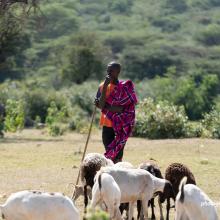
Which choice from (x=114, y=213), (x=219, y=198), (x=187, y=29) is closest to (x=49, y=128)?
(x=219, y=198)

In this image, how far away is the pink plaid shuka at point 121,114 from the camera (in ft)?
41.8

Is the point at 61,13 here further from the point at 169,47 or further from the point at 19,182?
the point at 19,182

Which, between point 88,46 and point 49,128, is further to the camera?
point 88,46

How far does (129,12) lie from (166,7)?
20.3 ft

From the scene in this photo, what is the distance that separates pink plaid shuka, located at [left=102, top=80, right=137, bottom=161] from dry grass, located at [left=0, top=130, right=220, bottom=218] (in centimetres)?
93

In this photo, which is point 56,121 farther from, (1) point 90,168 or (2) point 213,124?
(1) point 90,168

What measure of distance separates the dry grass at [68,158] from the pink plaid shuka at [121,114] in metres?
0.93

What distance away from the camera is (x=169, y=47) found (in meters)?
78.4

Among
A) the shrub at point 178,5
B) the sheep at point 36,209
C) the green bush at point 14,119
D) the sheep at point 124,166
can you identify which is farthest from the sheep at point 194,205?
the shrub at point 178,5

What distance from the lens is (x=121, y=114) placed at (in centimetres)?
1286

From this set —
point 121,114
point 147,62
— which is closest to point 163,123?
point 121,114

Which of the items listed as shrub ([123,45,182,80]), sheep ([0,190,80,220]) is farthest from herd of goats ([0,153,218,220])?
shrub ([123,45,182,80])

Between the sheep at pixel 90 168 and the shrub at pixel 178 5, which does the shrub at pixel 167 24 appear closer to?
the shrub at pixel 178 5

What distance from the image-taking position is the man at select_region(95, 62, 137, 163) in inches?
501
